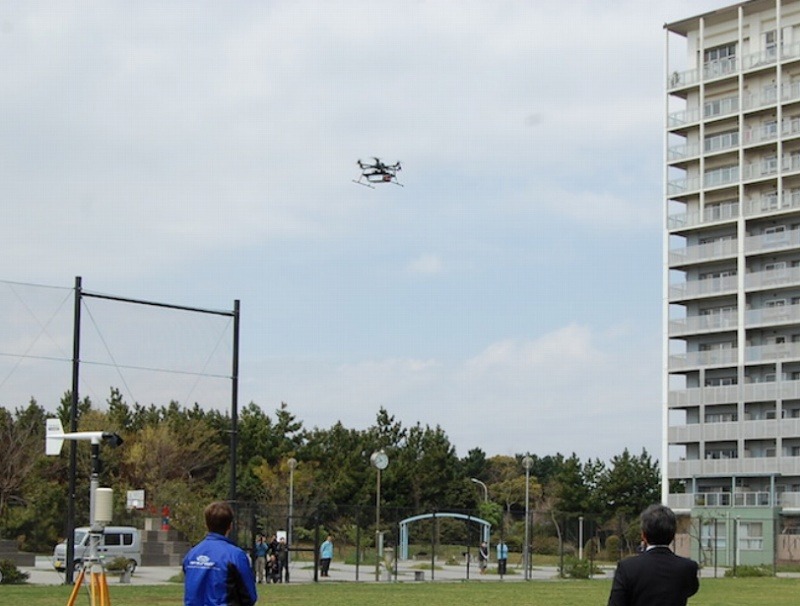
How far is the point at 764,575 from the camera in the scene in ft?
180

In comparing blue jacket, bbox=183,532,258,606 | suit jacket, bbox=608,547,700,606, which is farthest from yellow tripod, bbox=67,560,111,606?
suit jacket, bbox=608,547,700,606

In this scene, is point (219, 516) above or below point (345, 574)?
above

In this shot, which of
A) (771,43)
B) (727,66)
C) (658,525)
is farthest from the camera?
(727,66)

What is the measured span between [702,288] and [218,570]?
290 ft

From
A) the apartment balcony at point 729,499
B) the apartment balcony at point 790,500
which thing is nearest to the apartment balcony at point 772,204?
the apartment balcony at point 790,500

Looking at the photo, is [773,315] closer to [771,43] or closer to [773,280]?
[773,280]

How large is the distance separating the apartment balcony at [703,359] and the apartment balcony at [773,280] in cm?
376

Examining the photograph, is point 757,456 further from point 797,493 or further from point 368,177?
point 368,177

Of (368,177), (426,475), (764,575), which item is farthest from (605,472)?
(368,177)

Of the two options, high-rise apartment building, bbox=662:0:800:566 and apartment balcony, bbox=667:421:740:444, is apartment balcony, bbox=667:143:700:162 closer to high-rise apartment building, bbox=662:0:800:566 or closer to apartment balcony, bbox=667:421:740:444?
high-rise apartment building, bbox=662:0:800:566

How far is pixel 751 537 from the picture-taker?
85.1 meters

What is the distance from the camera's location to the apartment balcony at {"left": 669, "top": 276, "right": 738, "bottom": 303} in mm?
92500

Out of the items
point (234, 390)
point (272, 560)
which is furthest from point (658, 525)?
point (272, 560)

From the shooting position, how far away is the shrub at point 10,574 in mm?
35625
